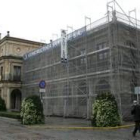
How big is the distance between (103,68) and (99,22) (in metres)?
3.74

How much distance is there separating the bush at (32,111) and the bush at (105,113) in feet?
13.0

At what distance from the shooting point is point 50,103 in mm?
27094

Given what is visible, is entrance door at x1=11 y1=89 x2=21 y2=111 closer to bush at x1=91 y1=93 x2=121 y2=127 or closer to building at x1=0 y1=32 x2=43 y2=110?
building at x1=0 y1=32 x2=43 y2=110

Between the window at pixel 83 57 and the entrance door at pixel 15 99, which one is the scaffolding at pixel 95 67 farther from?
the entrance door at pixel 15 99

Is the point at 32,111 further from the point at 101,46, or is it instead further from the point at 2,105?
the point at 2,105

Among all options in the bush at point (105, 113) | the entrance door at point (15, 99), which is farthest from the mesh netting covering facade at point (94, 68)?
the entrance door at point (15, 99)

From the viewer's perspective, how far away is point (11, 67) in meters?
35.3

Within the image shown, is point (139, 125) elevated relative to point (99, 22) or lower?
lower

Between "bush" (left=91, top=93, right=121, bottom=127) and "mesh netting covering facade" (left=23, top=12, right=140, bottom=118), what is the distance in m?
2.55

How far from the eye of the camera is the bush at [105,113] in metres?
15.1

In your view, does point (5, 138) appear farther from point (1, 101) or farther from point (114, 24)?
point (1, 101)

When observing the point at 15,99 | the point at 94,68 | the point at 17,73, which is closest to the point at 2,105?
the point at 17,73

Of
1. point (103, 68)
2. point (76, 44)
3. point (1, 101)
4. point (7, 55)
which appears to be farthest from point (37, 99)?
point (7, 55)

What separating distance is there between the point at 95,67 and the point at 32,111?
21.0 ft
